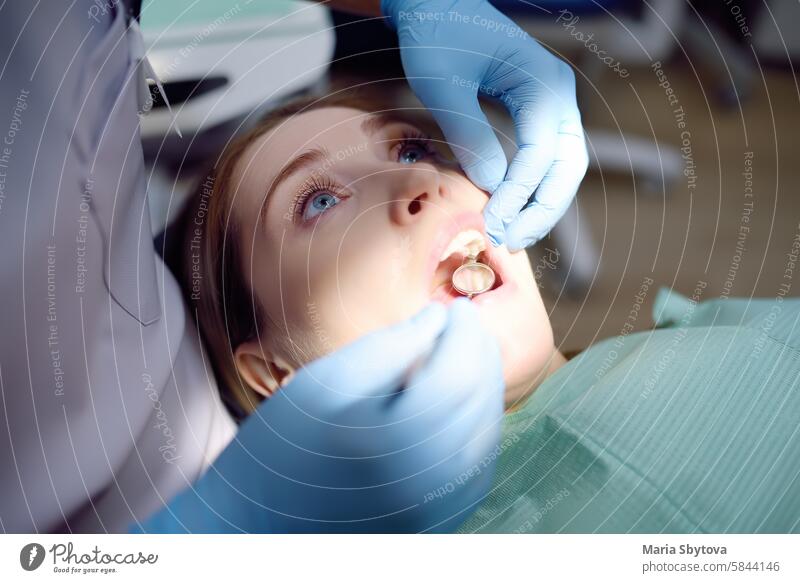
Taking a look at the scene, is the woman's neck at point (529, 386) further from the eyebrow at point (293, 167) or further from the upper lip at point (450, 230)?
the eyebrow at point (293, 167)

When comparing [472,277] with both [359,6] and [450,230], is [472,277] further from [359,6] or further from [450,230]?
[359,6]

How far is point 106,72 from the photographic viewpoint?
63 cm

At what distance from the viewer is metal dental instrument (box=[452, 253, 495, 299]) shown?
2.12 ft

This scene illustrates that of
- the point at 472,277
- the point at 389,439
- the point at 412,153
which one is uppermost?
the point at 412,153

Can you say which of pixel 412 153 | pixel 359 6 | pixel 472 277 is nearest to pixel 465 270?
pixel 472 277

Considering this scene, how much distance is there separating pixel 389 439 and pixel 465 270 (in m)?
0.16

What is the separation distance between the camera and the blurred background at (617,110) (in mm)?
662

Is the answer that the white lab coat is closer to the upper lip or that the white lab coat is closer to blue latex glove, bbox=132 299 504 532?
blue latex glove, bbox=132 299 504 532

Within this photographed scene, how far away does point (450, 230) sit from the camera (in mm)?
649

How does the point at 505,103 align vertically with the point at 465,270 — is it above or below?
above

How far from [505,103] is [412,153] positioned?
3.6 inches

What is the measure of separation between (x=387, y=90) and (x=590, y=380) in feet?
1.02
